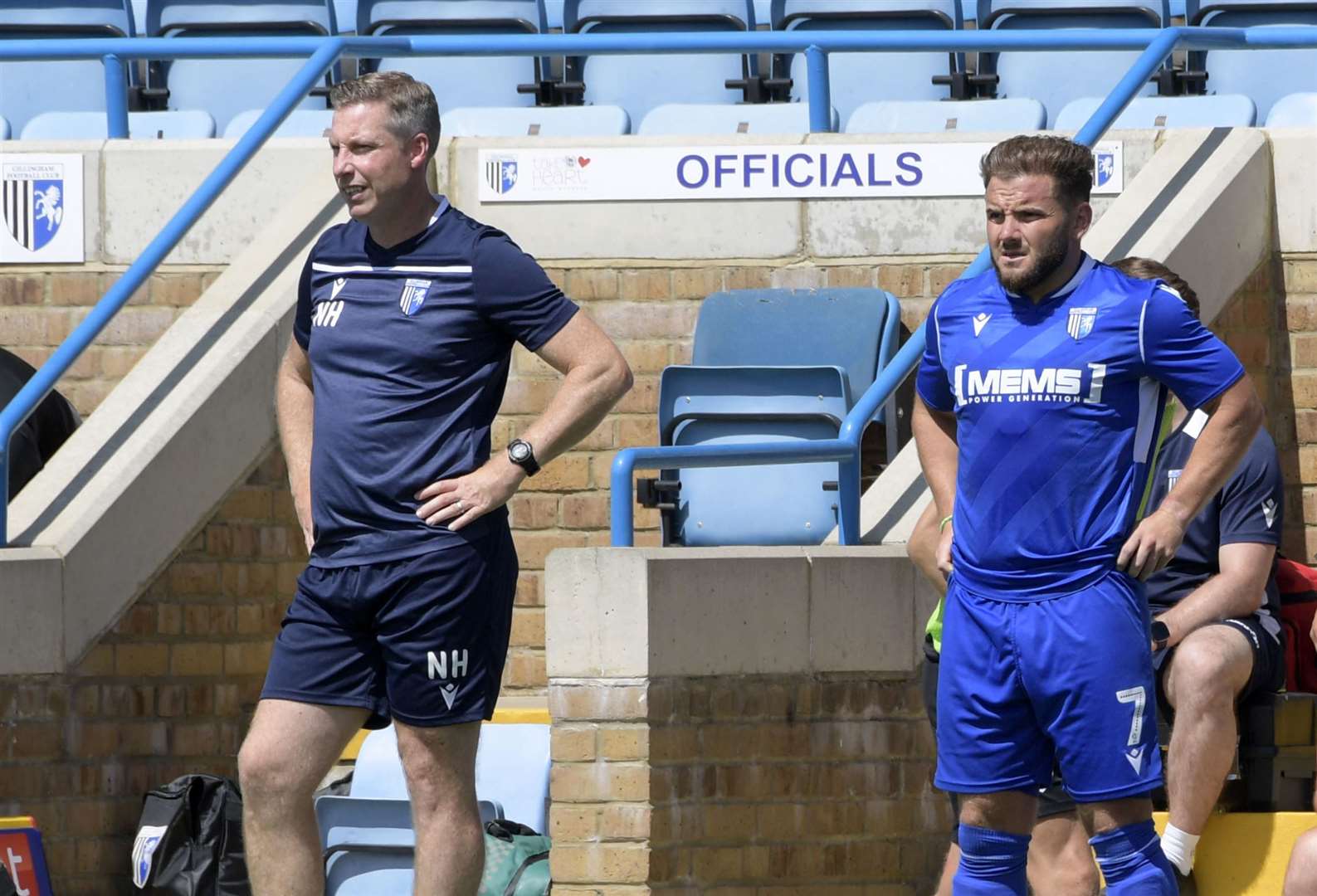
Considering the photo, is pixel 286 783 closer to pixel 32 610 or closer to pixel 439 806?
pixel 439 806

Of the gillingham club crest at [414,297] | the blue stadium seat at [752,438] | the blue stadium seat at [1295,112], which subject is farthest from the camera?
the blue stadium seat at [1295,112]

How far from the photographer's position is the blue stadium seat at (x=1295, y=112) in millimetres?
8578

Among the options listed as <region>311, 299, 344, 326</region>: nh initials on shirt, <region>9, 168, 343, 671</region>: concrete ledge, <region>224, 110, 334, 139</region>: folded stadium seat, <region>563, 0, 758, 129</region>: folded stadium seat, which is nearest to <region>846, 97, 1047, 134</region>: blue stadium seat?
<region>563, 0, 758, 129</region>: folded stadium seat

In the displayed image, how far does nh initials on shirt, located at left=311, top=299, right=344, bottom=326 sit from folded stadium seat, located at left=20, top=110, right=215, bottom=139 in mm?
4851

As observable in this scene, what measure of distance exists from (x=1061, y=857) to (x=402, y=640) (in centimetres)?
188

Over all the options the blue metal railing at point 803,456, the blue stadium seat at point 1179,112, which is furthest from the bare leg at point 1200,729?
the blue stadium seat at point 1179,112

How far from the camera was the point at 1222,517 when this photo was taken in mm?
5980

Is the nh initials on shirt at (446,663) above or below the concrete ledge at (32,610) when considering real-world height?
below

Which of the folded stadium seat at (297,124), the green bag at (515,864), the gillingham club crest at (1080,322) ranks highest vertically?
the folded stadium seat at (297,124)

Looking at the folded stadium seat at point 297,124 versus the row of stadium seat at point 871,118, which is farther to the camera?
the folded stadium seat at point 297,124

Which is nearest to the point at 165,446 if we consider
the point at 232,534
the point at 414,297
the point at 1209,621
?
the point at 232,534

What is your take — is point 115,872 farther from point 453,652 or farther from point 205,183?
point 453,652

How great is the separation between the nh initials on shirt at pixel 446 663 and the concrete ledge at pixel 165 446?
2597 mm

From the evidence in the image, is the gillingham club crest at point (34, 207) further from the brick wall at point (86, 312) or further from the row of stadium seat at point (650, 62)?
the row of stadium seat at point (650, 62)
